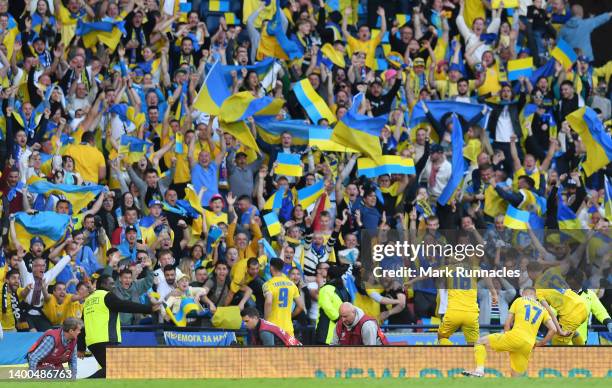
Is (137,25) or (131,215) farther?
(137,25)

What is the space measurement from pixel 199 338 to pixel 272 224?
2.70 metres

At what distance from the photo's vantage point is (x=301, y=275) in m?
20.3

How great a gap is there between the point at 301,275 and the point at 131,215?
2504 millimetres

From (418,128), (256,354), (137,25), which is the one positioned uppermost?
(137,25)

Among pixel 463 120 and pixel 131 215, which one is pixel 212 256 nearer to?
pixel 131 215

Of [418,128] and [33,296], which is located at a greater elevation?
[418,128]

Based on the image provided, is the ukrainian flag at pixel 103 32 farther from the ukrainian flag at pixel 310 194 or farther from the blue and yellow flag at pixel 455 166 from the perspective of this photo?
the blue and yellow flag at pixel 455 166

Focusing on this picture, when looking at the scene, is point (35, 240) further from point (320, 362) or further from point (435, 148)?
point (435, 148)

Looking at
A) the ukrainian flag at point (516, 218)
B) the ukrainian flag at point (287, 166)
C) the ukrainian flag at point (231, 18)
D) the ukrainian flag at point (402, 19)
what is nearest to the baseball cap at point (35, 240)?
the ukrainian flag at point (287, 166)

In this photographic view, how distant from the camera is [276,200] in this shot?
21609 mm

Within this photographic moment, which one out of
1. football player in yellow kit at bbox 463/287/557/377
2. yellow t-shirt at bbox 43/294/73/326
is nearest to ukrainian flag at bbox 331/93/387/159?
yellow t-shirt at bbox 43/294/73/326

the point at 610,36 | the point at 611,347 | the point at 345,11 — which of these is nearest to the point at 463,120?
the point at 345,11

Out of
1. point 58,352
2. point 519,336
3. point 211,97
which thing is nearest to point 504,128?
point 211,97

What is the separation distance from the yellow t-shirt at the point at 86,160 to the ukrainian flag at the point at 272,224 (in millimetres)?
2547
